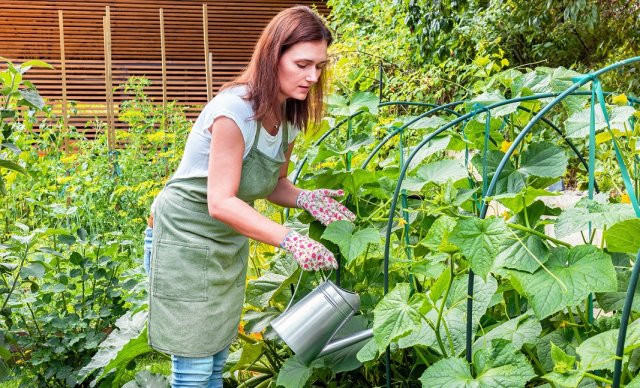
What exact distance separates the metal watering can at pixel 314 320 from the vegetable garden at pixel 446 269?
101 mm

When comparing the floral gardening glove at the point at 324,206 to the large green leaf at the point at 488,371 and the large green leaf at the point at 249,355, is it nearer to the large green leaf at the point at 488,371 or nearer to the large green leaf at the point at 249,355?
the large green leaf at the point at 249,355

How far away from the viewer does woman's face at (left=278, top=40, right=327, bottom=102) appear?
6.06 feet

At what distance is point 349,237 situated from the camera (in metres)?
1.90

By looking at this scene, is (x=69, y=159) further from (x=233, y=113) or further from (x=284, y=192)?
(x=233, y=113)

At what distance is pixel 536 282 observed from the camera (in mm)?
1426

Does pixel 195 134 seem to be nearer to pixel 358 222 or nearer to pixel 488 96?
pixel 358 222

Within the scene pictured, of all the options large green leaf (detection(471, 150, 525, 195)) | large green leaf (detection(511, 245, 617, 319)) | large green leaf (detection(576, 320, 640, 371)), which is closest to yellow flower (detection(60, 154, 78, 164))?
large green leaf (detection(471, 150, 525, 195))

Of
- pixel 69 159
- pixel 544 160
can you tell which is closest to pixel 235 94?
pixel 544 160

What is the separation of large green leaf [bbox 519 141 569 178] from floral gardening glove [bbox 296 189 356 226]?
49cm

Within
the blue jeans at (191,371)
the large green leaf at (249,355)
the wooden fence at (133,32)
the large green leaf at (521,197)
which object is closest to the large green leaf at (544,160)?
the large green leaf at (521,197)

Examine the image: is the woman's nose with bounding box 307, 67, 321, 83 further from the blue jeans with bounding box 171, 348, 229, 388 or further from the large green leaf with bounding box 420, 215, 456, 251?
the blue jeans with bounding box 171, 348, 229, 388

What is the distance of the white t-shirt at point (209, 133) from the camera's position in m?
1.82

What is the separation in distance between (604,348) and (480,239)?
0.27 m

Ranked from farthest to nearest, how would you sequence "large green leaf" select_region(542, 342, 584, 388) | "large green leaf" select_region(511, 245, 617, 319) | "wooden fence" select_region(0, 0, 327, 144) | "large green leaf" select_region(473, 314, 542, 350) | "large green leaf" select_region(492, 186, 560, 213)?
1. "wooden fence" select_region(0, 0, 327, 144)
2. "large green leaf" select_region(473, 314, 542, 350)
3. "large green leaf" select_region(492, 186, 560, 213)
4. "large green leaf" select_region(511, 245, 617, 319)
5. "large green leaf" select_region(542, 342, 584, 388)
